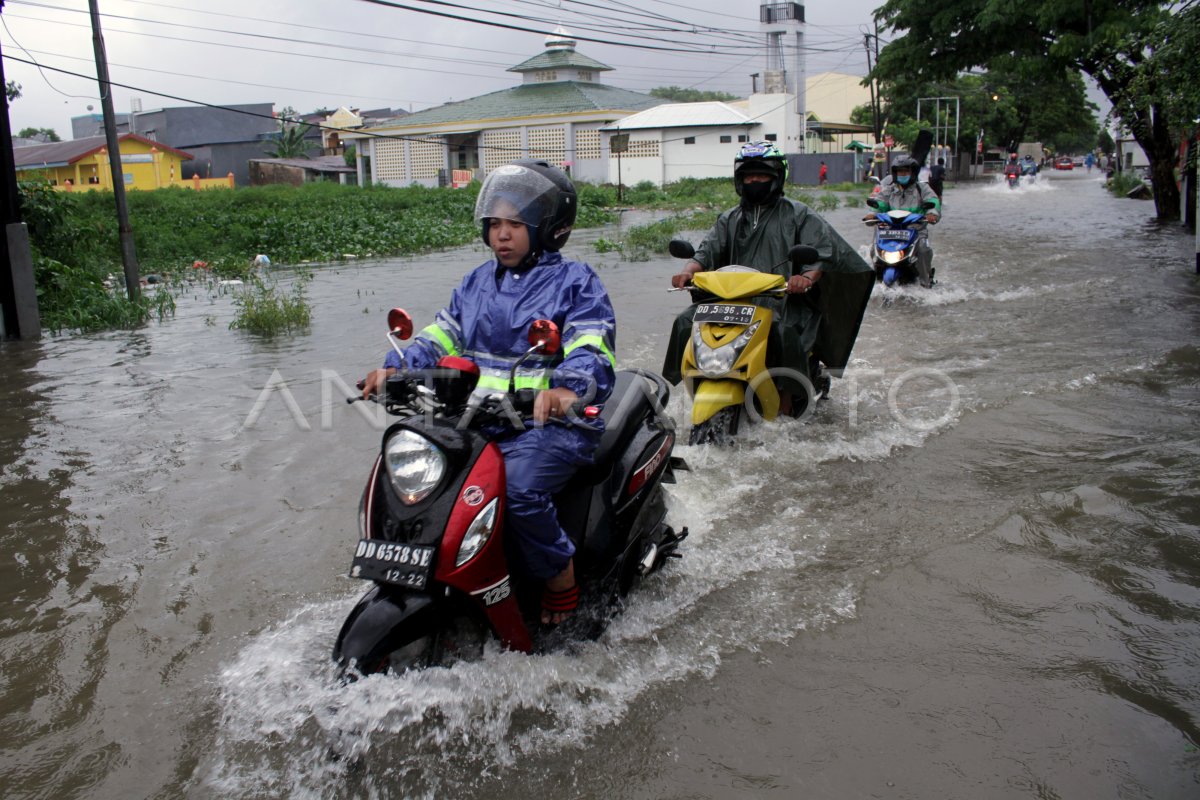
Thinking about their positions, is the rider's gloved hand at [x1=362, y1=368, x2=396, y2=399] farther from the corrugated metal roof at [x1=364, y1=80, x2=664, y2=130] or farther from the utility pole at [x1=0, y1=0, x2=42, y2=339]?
the corrugated metal roof at [x1=364, y1=80, x2=664, y2=130]

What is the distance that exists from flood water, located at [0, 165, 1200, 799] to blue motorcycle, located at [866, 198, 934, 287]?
161 inches

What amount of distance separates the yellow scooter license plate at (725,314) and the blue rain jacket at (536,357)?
2.40 m

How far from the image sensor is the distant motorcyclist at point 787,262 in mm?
6270

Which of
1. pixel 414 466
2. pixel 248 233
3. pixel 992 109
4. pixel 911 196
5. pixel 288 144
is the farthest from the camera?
pixel 992 109

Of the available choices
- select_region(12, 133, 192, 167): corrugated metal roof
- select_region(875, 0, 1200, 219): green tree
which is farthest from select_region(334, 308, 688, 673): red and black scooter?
select_region(12, 133, 192, 167): corrugated metal roof

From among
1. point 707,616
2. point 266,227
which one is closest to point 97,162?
point 266,227

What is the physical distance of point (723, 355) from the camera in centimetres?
576

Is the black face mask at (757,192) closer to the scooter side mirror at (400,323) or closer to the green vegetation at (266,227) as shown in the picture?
the scooter side mirror at (400,323)

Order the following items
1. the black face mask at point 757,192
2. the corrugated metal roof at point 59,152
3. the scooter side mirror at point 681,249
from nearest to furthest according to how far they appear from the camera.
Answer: the scooter side mirror at point 681,249, the black face mask at point 757,192, the corrugated metal roof at point 59,152

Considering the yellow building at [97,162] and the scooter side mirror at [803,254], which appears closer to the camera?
the scooter side mirror at [803,254]

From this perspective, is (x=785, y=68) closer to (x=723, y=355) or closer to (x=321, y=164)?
(x=321, y=164)

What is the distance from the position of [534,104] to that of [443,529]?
50.6 m

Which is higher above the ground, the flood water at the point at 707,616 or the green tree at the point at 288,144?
the green tree at the point at 288,144

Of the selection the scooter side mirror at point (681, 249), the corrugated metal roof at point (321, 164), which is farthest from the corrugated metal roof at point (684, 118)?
the scooter side mirror at point (681, 249)
